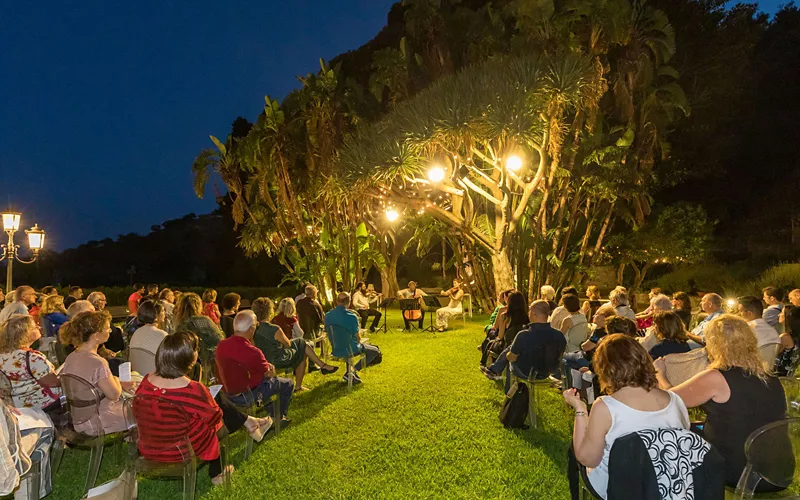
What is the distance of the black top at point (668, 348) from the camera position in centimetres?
497

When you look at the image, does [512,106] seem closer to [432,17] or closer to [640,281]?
[432,17]

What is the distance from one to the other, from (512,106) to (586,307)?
5275mm

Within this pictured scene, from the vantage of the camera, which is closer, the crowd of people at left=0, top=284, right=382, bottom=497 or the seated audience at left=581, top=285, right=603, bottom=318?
the crowd of people at left=0, top=284, right=382, bottom=497

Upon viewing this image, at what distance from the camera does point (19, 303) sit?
8.10 meters

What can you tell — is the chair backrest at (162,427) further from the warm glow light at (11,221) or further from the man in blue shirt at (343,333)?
the warm glow light at (11,221)

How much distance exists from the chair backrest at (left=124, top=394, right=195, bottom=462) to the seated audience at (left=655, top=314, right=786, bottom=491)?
10.1 ft

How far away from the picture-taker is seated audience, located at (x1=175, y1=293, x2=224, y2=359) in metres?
6.83

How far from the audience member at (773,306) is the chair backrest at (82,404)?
7.57 m

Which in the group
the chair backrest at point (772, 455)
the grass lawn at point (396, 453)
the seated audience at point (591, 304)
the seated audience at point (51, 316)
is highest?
the seated audience at point (51, 316)

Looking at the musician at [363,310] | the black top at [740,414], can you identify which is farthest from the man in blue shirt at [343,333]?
the musician at [363,310]

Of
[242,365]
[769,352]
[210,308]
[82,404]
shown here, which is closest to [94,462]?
[82,404]

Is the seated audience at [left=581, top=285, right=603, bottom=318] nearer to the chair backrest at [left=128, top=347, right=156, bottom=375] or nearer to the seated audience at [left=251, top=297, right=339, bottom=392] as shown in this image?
the seated audience at [left=251, top=297, right=339, bottom=392]

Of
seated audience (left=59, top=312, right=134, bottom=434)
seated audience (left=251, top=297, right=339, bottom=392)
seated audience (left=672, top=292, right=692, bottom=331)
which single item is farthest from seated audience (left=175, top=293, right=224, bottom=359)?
seated audience (left=672, top=292, right=692, bottom=331)

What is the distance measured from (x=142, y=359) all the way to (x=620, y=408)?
4.96 m
